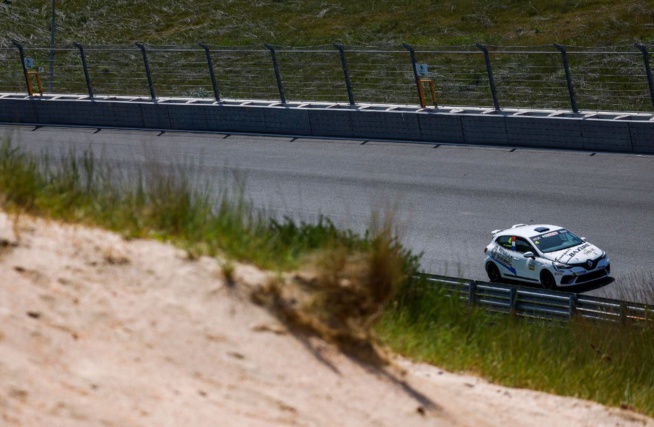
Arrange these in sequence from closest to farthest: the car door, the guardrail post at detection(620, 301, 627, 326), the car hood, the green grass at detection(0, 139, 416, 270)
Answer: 1. the green grass at detection(0, 139, 416, 270)
2. the guardrail post at detection(620, 301, 627, 326)
3. the car hood
4. the car door

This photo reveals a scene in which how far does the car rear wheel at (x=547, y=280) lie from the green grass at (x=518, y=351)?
204 inches

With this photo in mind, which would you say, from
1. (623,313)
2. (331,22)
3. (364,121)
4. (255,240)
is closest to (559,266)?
(623,313)

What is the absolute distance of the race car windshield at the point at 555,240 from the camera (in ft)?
52.9

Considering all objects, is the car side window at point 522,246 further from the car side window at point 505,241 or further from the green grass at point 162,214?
the green grass at point 162,214

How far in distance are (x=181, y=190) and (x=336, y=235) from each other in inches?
55.0

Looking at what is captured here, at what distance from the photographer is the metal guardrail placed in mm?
11672

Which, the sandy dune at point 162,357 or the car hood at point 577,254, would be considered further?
the car hood at point 577,254

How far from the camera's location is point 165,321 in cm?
667

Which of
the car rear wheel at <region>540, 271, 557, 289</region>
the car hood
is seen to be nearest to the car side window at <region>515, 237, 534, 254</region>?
the car hood

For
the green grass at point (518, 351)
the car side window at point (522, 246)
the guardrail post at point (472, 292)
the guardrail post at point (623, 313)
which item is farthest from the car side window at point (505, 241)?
the green grass at point (518, 351)

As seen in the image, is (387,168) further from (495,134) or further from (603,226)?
(603,226)

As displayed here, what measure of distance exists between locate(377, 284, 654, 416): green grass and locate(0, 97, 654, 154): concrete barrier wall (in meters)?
12.0

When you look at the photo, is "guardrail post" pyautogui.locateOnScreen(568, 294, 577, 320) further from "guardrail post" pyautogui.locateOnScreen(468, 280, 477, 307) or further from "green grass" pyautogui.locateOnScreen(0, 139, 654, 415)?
"green grass" pyautogui.locateOnScreen(0, 139, 654, 415)

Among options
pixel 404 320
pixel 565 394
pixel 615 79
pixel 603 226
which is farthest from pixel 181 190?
pixel 615 79
